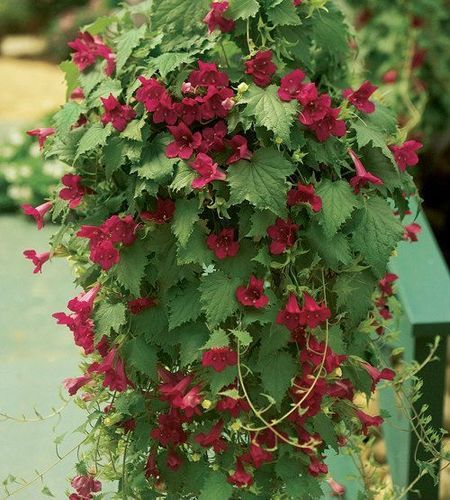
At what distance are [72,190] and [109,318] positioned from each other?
279mm

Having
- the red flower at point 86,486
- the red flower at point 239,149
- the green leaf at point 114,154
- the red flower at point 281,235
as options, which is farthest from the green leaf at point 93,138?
the red flower at point 86,486

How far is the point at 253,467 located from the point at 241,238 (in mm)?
446

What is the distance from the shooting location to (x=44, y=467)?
2.66m

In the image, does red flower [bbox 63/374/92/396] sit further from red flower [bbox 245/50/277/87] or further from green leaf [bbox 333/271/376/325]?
red flower [bbox 245/50/277/87]

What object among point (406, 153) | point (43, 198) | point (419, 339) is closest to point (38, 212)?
point (406, 153)

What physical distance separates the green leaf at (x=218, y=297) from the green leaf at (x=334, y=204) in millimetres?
192

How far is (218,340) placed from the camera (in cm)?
191

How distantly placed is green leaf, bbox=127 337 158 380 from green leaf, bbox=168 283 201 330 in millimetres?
86

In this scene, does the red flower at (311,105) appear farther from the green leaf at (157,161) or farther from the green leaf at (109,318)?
the green leaf at (109,318)

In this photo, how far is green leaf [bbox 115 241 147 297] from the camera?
1953 millimetres

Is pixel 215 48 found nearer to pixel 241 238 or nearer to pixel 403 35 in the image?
pixel 241 238

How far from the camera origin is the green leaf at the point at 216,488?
2010mm

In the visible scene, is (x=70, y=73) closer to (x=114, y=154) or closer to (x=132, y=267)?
(x=114, y=154)

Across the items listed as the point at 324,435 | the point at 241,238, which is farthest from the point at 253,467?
the point at 241,238
